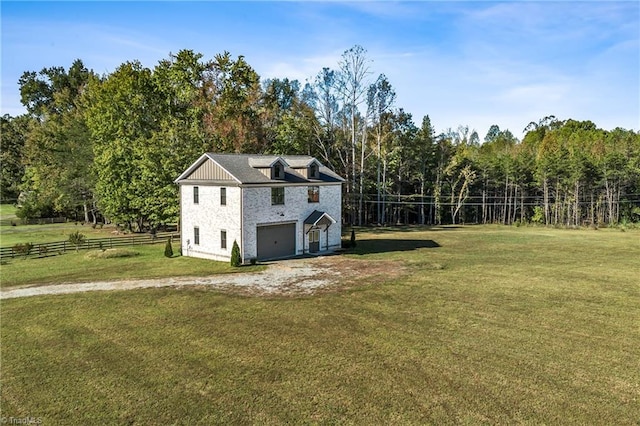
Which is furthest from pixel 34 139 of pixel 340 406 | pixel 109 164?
pixel 340 406

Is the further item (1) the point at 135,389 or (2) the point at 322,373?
(2) the point at 322,373

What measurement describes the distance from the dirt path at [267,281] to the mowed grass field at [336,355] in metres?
1.34

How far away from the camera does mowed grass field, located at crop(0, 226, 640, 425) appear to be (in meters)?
9.88

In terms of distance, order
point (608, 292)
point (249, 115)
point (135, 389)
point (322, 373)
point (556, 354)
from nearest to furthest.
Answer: point (135, 389) < point (322, 373) < point (556, 354) < point (608, 292) < point (249, 115)

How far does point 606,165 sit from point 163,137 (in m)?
56.2

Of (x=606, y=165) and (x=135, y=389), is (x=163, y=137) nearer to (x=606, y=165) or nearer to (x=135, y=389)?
(x=135, y=389)

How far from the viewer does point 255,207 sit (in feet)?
91.2

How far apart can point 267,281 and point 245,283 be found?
1.18m

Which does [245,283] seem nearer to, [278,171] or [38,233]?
[278,171]

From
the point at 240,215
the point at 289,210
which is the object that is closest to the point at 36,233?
the point at 240,215

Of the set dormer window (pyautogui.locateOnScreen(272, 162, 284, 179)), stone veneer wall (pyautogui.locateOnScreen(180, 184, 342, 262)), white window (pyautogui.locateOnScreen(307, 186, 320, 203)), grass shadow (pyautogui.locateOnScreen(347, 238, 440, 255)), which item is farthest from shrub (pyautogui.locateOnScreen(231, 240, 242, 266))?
grass shadow (pyautogui.locateOnScreen(347, 238, 440, 255))

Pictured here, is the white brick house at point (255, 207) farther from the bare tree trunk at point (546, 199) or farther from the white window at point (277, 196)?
the bare tree trunk at point (546, 199)

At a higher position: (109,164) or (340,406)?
(109,164)

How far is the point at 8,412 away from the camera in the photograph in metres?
9.70
